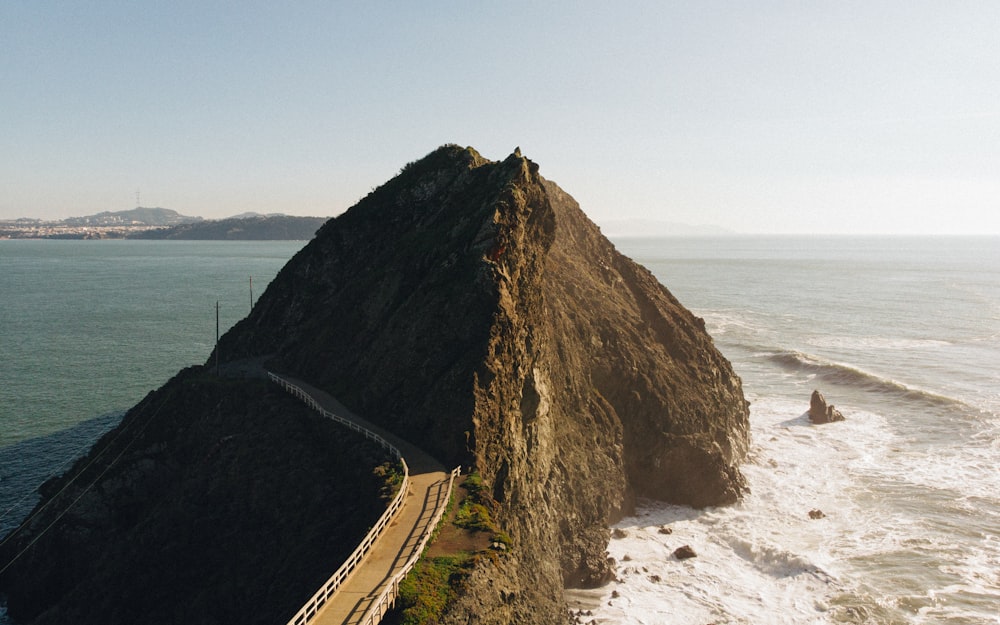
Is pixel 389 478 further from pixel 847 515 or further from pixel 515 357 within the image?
pixel 847 515

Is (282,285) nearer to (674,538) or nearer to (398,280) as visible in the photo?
(398,280)

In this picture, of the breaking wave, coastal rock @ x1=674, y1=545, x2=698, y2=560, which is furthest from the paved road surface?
the breaking wave

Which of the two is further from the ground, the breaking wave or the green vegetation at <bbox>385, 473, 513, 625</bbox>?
the green vegetation at <bbox>385, 473, 513, 625</bbox>


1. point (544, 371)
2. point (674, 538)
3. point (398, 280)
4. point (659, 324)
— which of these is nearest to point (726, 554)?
point (674, 538)

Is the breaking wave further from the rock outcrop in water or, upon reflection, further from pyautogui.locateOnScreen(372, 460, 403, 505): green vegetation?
pyautogui.locateOnScreen(372, 460, 403, 505): green vegetation

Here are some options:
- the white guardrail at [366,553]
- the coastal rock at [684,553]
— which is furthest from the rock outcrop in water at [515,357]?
the coastal rock at [684,553]

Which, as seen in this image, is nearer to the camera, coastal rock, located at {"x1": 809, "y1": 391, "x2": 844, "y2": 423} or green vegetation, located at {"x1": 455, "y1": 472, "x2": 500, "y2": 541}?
green vegetation, located at {"x1": 455, "y1": 472, "x2": 500, "y2": 541}
